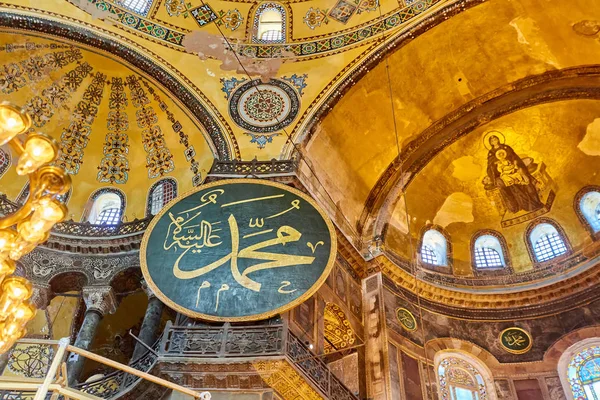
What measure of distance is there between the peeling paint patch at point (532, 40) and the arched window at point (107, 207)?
7.65m

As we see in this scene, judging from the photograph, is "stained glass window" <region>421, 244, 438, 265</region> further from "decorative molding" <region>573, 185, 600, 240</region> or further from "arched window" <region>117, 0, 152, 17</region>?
"arched window" <region>117, 0, 152, 17</region>

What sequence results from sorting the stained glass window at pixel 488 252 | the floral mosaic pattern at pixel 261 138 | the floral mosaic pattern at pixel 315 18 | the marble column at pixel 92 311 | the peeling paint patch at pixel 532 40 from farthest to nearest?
the floral mosaic pattern at pixel 315 18 < the stained glass window at pixel 488 252 < the peeling paint patch at pixel 532 40 < the floral mosaic pattern at pixel 261 138 < the marble column at pixel 92 311

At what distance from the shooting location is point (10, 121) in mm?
3998

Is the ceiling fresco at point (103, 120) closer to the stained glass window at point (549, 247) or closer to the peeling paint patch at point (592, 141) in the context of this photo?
the stained glass window at point (549, 247)

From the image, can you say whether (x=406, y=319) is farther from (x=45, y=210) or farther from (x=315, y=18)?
(x=45, y=210)

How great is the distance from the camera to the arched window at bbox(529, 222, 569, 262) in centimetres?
1116

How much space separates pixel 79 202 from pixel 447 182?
22.7ft

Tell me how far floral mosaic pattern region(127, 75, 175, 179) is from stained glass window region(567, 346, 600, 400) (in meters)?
7.50

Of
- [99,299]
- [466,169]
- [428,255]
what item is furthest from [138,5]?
[428,255]

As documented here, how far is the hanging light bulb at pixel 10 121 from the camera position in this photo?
3.97 metres

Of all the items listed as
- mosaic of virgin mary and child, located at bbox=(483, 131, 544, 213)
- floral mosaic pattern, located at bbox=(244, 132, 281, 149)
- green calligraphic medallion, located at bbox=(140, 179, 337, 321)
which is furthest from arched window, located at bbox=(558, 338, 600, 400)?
floral mosaic pattern, located at bbox=(244, 132, 281, 149)

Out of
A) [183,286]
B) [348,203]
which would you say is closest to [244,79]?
[348,203]

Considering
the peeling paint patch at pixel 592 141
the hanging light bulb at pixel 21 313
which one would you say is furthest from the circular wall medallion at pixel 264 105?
the hanging light bulb at pixel 21 313

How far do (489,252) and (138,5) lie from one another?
811cm
